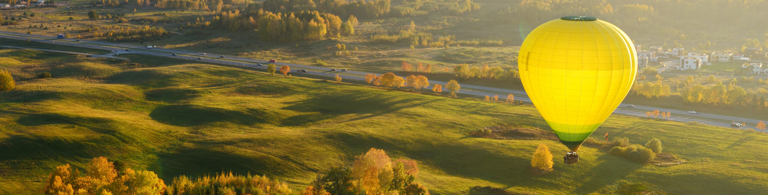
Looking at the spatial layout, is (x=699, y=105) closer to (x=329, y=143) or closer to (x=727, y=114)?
(x=727, y=114)

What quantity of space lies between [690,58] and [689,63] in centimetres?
175

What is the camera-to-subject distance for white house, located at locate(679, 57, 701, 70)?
163625 millimetres

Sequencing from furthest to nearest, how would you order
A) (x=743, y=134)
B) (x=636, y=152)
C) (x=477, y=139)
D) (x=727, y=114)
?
(x=727, y=114) < (x=743, y=134) < (x=477, y=139) < (x=636, y=152)

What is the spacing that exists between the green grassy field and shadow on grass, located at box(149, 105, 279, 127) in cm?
30

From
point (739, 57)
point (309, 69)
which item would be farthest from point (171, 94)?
point (739, 57)

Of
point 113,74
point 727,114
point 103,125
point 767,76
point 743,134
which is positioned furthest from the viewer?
point 767,76

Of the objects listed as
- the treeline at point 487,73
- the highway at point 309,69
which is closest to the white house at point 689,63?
the highway at point 309,69

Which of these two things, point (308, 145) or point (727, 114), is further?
point (727, 114)

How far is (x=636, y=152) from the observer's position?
237 ft

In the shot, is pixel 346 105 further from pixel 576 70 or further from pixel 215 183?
pixel 576 70

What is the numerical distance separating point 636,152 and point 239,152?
170ft

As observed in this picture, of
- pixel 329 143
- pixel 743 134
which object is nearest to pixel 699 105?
pixel 743 134

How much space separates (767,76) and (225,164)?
514 feet

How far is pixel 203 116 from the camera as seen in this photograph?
81188 mm
